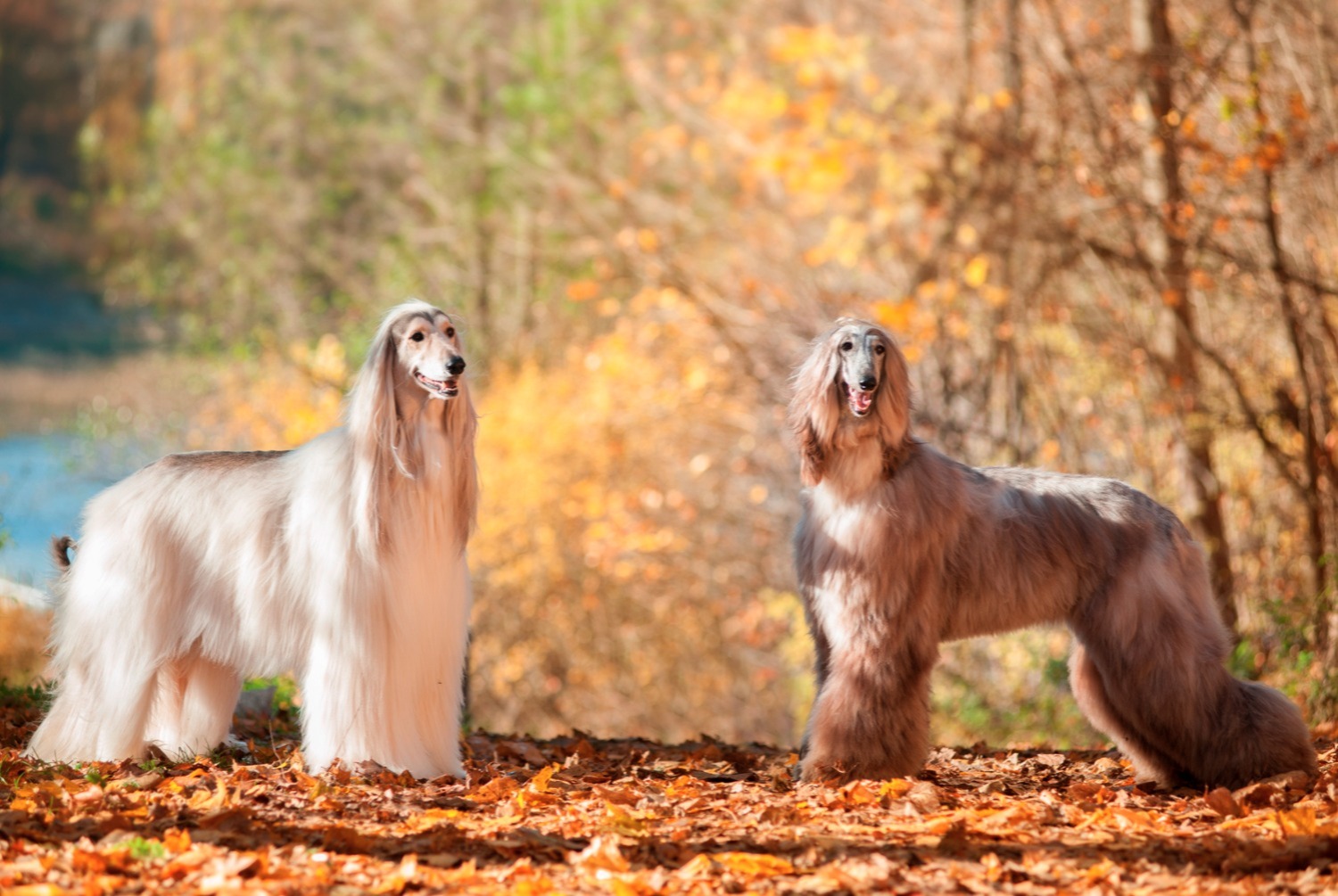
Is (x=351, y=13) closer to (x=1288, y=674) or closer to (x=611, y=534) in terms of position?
(x=611, y=534)

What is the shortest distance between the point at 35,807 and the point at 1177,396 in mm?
6885

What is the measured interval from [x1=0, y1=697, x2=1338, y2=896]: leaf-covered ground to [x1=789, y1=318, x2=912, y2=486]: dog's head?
1210 millimetres

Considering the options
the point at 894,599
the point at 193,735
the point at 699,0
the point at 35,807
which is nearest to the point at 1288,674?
the point at 894,599

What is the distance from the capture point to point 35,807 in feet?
14.8

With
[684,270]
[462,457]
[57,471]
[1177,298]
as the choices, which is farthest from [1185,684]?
[57,471]

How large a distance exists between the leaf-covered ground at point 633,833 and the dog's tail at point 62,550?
74cm

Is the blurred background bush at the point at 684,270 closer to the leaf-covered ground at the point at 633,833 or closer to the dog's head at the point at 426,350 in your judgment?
the leaf-covered ground at the point at 633,833

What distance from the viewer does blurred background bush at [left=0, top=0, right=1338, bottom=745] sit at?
29.3ft

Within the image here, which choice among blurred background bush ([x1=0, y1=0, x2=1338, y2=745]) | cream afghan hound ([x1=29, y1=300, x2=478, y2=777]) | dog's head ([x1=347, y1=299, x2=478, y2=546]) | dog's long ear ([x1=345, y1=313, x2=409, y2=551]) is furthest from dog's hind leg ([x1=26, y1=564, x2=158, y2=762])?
blurred background bush ([x1=0, y1=0, x2=1338, y2=745])

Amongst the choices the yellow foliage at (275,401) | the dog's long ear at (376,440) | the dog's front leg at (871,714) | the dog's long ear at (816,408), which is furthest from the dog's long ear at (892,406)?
the yellow foliage at (275,401)

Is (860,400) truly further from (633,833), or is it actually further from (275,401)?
(275,401)

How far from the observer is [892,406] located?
5168mm

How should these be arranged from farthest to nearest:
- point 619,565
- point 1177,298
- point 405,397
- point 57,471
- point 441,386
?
1. point 57,471
2. point 619,565
3. point 1177,298
4. point 405,397
5. point 441,386

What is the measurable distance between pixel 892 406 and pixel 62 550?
3.25 meters
